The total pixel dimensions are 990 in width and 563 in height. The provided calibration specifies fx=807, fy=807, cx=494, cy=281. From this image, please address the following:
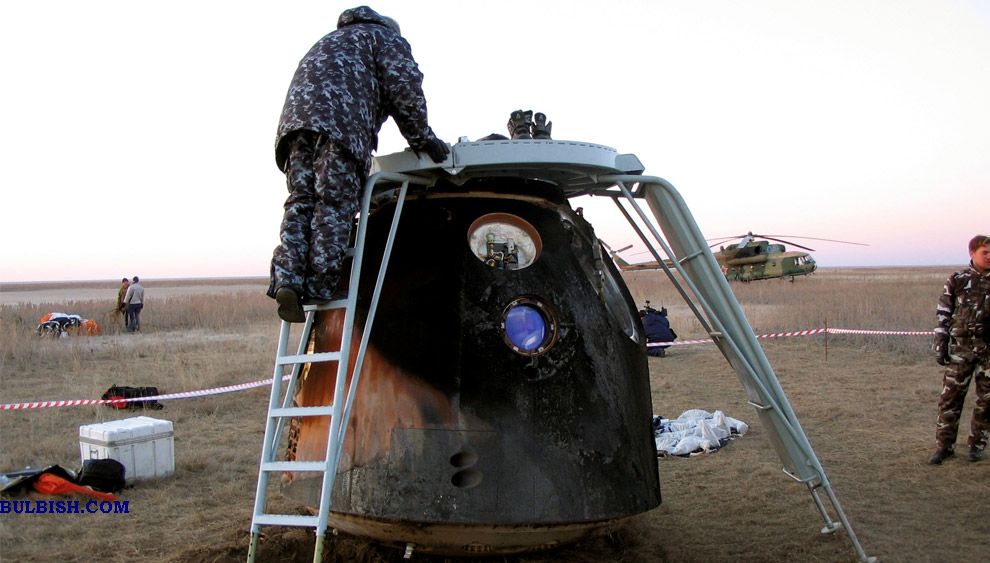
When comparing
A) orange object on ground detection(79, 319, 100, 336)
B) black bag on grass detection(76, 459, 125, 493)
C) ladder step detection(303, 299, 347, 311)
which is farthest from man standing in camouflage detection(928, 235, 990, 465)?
orange object on ground detection(79, 319, 100, 336)

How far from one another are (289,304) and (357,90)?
3.66ft

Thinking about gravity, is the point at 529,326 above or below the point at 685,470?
above

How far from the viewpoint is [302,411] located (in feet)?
12.8

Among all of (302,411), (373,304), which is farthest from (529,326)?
(302,411)

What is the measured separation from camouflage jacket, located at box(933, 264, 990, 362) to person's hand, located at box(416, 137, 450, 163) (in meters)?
5.77

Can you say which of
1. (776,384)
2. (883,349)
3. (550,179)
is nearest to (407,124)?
(550,179)

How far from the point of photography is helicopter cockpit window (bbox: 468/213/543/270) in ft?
14.4

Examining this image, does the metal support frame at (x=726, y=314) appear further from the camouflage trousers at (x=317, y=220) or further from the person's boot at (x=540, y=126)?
the camouflage trousers at (x=317, y=220)

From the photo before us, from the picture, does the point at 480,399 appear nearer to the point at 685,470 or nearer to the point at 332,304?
the point at 332,304

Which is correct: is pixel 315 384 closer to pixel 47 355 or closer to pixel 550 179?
pixel 550 179

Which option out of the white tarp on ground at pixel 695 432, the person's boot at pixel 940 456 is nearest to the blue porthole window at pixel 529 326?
the white tarp on ground at pixel 695 432

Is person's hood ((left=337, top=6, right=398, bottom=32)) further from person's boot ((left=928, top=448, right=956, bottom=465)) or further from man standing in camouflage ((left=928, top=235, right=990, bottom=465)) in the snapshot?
person's boot ((left=928, top=448, right=956, bottom=465))

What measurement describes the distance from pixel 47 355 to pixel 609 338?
14.4 metres

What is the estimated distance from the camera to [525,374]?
4117mm
